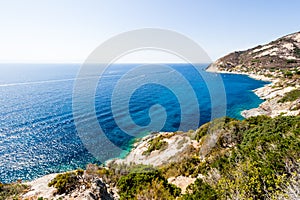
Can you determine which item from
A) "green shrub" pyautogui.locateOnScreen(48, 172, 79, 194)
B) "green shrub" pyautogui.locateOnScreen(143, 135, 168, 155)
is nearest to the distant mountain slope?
"green shrub" pyautogui.locateOnScreen(143, 135, 168, 155)

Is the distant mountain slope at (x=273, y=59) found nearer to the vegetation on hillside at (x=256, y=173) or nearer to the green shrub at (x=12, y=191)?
the vegetation on hillside at (x=256, y=173)

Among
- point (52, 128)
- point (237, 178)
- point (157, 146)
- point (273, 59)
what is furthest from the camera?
point (273, 59)

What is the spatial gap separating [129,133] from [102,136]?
4.66 metres

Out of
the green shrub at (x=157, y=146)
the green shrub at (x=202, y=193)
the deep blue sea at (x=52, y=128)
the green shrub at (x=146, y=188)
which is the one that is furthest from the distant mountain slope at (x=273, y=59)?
the green shrub at (x=202, y=193)

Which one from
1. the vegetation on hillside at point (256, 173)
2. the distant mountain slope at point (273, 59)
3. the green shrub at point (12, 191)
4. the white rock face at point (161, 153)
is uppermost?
the distant mountain slope at point (273, 59)

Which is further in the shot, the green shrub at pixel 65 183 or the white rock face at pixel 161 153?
the white rock face at pixel 161 153

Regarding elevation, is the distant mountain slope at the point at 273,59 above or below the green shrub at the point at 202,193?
above

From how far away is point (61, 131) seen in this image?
31109 mm

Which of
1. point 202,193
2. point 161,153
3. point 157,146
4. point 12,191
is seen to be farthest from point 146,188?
point 157,146

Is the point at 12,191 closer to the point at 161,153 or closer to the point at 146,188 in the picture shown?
the point at 146,188

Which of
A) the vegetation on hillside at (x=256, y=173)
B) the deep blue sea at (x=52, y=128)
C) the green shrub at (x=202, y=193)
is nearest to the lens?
the vegetation on hillside at (x=256, y=173)

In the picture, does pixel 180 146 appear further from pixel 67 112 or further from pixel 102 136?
pixel 67 112

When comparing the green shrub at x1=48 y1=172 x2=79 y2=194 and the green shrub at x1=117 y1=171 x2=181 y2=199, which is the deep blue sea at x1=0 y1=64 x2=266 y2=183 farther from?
the green shrub at x1=117 y1=171 x2=181 y2=199

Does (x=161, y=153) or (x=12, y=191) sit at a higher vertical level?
(x=12, y=191)
